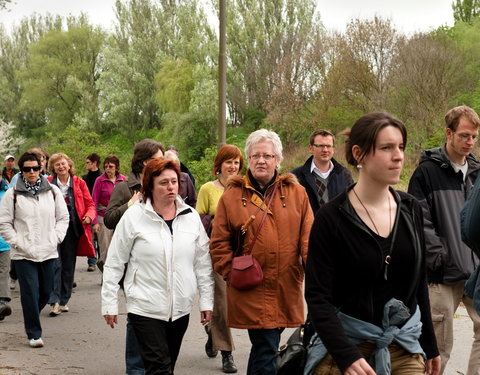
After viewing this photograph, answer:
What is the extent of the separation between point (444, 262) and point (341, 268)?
7.63 ft

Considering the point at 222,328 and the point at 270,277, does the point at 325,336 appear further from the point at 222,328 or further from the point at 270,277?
the point at 222,328

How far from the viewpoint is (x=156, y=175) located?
5.38 m

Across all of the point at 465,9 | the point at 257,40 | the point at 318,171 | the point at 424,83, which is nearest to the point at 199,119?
the point at 257,40

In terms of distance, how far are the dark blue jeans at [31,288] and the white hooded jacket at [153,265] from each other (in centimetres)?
277

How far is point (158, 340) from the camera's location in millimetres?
5078

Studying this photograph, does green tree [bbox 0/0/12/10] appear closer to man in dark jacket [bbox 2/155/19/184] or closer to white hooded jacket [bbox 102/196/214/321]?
man in dark jacket [bbox 2/155/19/184]

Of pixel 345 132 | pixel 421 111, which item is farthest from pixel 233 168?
pixel 421 111

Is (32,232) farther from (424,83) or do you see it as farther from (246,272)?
(424,83)

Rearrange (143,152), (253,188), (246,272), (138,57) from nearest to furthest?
(246,272), (253,188), (143,152), (138,57)

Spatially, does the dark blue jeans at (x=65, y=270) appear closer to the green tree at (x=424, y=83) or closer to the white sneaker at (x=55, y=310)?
the white sneaker at (x=55, y=310)

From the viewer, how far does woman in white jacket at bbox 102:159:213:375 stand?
5.15 m

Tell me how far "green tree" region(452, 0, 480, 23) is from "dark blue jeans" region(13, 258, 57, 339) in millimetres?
54420

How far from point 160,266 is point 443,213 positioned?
79.5 inches

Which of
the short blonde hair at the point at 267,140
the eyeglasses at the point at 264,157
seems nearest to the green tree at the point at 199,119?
the short blonde hair at the point at 267,140
